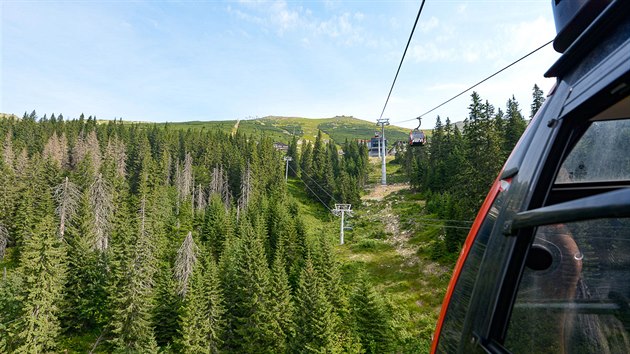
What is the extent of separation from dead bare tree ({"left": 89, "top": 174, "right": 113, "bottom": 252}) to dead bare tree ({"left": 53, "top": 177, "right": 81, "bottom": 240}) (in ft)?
7.61

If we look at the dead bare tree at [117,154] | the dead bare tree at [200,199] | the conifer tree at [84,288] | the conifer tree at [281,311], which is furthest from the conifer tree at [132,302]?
the dead bare tree at [117,154]

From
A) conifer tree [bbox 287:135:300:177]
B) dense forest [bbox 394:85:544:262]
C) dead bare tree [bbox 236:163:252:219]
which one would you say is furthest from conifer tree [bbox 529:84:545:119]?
conifer tree [bbox 287:135:300:177]

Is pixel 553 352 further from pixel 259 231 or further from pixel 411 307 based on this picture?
pixel 259 231

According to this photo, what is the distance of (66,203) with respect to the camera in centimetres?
5044

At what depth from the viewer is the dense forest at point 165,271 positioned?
94.7 ft

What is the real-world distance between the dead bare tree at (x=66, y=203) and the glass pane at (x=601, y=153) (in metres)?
61.6

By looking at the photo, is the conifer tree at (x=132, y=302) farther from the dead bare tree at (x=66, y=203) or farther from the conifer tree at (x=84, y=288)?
the dead bare tree at (x=66, y=203)

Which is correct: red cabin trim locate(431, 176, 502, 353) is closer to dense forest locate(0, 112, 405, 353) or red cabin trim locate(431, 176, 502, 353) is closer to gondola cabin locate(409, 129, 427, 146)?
gondola cabin locate(409, 129, 427, 146)

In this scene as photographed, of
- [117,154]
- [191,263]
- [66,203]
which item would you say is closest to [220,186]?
[117,154]

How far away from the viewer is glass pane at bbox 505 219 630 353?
1.33 metres

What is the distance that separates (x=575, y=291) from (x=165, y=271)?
44435 millimetres

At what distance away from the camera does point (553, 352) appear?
142 cm

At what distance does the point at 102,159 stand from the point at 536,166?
97929 millimetres

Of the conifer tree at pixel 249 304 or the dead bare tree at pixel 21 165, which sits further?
the dead bare tree at pixel 21 165
